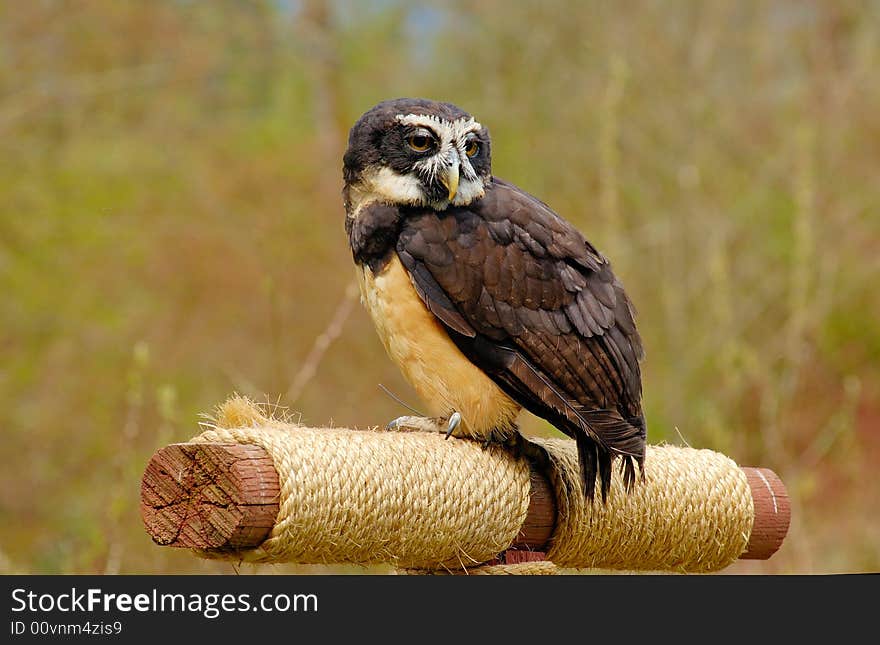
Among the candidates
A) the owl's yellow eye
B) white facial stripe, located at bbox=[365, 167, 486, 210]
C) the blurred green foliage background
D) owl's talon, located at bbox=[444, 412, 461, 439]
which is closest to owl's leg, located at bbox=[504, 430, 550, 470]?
owl's talon, located at bbox=[444, 412, 461, 439]

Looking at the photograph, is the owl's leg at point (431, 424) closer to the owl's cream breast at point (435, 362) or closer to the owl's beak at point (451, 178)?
the owl's cream breast at point (435, 362)

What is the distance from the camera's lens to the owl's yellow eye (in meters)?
2.77

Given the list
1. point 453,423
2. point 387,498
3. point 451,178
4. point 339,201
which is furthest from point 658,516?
point 339,201

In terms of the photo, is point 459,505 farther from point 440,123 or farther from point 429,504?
point 440,123

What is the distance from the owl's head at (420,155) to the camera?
2756 mm

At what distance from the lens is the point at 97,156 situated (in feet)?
25.3

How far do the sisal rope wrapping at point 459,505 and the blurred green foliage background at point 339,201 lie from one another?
11.1 feet

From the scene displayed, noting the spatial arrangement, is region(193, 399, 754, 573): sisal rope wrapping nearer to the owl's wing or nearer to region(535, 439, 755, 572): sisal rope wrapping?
region(535, 439, 755, 572): sisal rope wrapping

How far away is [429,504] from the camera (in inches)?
98.4

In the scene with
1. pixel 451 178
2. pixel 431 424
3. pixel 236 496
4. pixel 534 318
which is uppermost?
pixel 451 178

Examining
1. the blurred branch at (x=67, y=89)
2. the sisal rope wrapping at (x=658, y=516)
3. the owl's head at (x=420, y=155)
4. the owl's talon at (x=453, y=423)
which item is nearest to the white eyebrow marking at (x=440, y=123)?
the owl's head at (x=420, y=155)

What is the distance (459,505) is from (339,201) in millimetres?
5374

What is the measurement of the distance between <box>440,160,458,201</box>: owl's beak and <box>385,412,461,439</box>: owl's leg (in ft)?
1.66
